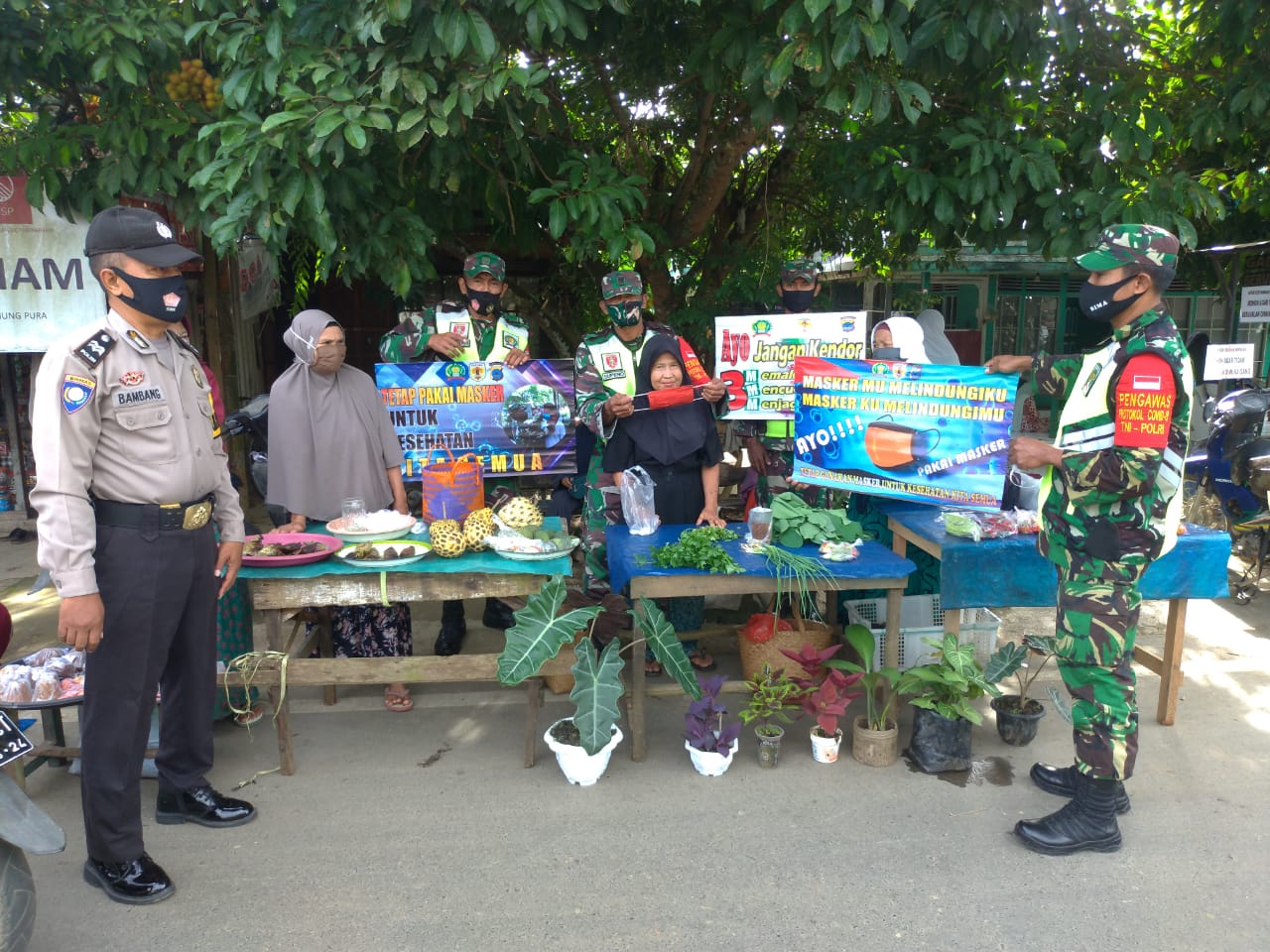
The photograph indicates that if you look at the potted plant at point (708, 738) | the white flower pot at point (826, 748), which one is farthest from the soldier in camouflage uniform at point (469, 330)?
the white flower pot at point (826, 748)

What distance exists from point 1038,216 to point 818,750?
3.44 metres

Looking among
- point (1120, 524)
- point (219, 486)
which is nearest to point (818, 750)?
point (1120, 524)

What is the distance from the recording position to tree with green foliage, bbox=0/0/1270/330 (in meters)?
4.25

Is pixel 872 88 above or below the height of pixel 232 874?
above

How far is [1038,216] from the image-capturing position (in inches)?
207

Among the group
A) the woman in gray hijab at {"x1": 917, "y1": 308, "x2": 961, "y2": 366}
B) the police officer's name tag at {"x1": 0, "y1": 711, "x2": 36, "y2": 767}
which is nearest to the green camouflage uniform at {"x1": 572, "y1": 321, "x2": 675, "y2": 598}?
the woman in gray hijab at {"x1": 917, "y1": 308, "x2": 961, "y2": 366}

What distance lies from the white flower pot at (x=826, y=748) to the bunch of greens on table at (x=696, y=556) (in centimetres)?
84

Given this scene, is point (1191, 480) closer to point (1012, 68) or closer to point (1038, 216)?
point (1038, 216)

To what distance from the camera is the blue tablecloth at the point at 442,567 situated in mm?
3791

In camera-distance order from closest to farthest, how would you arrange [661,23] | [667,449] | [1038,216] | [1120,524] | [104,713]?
[104,713]
[1120,524]
[667,449]
[1038,216]
[661,23]

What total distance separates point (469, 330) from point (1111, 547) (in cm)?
370

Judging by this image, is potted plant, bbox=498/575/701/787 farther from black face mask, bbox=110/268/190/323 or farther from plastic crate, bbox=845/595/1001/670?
black face mask, bbox=110/268/190/323

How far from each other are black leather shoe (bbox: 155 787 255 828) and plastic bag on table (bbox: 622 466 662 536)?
219cm

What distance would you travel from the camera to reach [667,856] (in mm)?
3334
